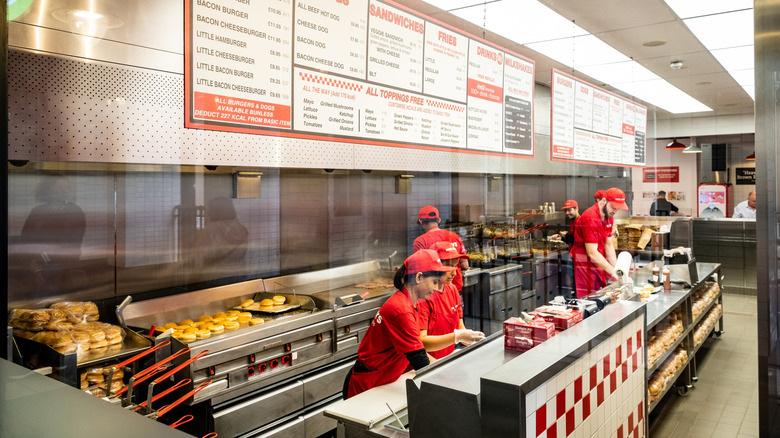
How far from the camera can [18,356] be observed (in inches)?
84.1

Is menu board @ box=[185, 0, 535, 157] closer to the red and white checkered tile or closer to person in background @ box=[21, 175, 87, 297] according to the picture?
person in background @ box=[21, 175, 87, 297]

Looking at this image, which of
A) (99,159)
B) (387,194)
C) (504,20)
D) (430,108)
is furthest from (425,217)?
(99,159)

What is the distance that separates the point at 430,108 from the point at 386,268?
1.32 m

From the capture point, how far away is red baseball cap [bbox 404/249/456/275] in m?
2.93

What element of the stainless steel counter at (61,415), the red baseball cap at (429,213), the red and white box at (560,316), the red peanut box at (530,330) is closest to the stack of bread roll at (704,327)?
the red and white box at (560,316)

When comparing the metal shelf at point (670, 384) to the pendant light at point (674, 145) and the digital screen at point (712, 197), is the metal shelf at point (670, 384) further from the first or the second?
the pendant light at point (674, 145)

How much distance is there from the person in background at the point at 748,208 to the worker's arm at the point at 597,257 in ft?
3.15

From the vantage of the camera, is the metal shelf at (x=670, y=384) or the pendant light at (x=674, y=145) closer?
the metal shelf at (x=670, y=384)

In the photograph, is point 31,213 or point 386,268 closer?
point 31,213

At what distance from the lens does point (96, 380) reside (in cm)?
224

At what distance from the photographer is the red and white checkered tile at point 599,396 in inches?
70.6

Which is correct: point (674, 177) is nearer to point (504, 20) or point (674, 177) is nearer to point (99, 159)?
point (504, 20)

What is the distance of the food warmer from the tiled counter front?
1563 mm

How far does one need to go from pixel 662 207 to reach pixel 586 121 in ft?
3.18
